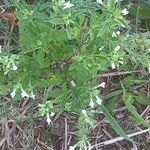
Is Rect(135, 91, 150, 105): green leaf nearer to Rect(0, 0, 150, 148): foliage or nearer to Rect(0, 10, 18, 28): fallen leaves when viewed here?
Rect(0, 0, 150, 148): foliage

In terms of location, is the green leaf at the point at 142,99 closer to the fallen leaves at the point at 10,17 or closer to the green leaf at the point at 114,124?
the green leaf at the point at 114,124

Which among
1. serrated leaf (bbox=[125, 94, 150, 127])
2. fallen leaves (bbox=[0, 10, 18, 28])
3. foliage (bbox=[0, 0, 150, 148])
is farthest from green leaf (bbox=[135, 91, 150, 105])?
fallen leaves (bbox=[0, 10, 18, 28])

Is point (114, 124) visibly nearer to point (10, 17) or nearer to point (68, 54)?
point (68, 54)

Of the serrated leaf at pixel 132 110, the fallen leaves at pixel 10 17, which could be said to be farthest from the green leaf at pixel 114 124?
the fallen leaves at pixel 10 17

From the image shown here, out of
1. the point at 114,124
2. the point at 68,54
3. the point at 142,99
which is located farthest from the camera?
the point at 142,99

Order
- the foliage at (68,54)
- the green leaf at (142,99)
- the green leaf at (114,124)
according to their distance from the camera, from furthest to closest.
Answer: the green leaf at (142,99), the green leaf at (114,124), the foliage at (68,54)

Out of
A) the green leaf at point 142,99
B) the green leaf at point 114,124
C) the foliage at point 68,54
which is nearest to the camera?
the foliage at point 68,54

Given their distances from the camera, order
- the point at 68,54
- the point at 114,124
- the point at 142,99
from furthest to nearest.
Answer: the point at 142,99
the point at 114,124
the point at 68,54

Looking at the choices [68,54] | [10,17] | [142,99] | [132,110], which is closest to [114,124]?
[132,110]

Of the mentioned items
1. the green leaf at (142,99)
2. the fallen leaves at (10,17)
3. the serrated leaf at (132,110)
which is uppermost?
the fallen leaves at (10,17)
